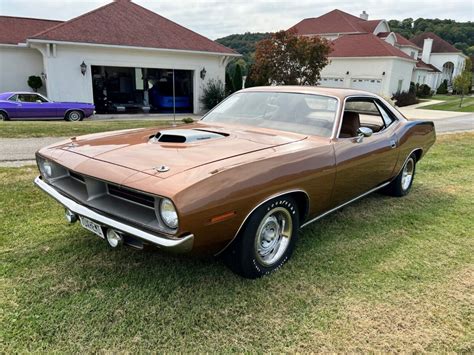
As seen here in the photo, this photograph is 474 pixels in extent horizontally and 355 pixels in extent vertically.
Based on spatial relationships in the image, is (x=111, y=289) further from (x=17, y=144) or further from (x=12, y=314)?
(x=17, y=144)

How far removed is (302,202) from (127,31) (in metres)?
17.9

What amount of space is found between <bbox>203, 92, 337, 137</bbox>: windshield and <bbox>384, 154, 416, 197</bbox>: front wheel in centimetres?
187

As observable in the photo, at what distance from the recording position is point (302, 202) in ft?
10.8

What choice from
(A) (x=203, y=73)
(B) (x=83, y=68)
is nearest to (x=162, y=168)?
(B) (x=83, y=68)

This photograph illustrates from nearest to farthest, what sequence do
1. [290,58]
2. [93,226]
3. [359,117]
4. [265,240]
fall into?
[93,226] → [265,240] → [359,117] → [290,58]

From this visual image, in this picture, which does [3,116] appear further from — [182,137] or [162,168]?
[162,168]

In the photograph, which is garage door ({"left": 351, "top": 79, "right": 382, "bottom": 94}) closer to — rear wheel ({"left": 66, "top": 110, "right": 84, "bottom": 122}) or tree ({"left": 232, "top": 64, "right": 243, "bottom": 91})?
tree ({"left": 232, "top": 64, "right": 243, "bottom": 91})

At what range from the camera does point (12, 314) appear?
2533mm

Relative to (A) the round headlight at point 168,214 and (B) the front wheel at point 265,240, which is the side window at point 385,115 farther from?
(A) the round headlight at point 168,214

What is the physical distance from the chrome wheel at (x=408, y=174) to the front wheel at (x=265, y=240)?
110 inches

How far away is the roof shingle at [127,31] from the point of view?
16.8 m

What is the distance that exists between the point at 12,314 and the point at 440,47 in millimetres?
61446

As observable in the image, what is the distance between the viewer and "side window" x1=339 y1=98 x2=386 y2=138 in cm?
412

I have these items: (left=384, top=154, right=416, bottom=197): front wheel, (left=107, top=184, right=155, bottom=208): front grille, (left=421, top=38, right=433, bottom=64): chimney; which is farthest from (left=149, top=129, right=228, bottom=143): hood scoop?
(left=421, top=38, right=433, bottom=64): chimney
